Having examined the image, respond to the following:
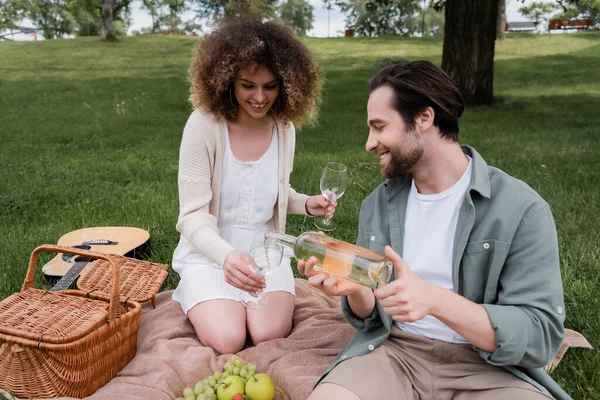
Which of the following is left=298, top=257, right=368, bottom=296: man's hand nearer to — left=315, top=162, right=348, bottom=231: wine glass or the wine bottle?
the wine bottle

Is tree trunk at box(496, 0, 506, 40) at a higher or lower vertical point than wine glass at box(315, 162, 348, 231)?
higher

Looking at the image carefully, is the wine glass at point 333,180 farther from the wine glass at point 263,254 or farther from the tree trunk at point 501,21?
the tree trunk at point 501,21

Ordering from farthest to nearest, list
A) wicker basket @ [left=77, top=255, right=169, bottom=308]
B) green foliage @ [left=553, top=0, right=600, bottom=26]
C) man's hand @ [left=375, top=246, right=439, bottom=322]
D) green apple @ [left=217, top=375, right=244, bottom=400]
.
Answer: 1. green foliage @ [left=553, top=0, right=600, bottom=26]
2. wicker basket @ [left=77, top=255, right=169, bottom=308]
3. green apple @ [left=217, top=375, right=244, bottom=400]
4. man's hand @ [left=375, top=246, right=439, bottom=322]

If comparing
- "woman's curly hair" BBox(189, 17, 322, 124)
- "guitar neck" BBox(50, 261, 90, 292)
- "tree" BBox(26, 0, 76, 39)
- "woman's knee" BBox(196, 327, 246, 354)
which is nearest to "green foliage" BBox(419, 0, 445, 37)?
"tree" BBox(26, 0, 76, 39)

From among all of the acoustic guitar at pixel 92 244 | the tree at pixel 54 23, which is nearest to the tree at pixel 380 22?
the tree at pixel 54 23

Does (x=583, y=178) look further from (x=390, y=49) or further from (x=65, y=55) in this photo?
(x=65, y=55)

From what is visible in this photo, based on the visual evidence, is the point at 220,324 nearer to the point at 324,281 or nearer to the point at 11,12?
the point at 324,281

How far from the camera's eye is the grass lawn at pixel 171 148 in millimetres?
5535

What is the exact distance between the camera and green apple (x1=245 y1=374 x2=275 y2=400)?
9.93 ft

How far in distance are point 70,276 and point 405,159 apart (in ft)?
9.28

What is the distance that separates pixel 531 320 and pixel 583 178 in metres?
6.07

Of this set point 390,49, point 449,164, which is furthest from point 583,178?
point 390,49

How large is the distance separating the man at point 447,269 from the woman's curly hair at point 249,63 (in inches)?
47.8

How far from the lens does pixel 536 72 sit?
Answer: 22.1 meters
